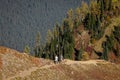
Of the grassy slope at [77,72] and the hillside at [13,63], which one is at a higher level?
the hillside at [13,63]

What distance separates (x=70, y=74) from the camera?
277ft

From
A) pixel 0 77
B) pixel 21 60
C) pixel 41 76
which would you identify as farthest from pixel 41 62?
pixel 0 77

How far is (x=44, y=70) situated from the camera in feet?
265

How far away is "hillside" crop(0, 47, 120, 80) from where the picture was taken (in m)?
75.7

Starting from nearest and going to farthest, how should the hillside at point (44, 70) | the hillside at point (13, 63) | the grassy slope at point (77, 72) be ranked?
the hillside at point (44, 70) → the hillside at point (13, 63) → the grassy slope at point (77, 72)

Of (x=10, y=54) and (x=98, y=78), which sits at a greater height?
(x=10, y=54)

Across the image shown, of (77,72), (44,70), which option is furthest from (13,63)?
(77,72)

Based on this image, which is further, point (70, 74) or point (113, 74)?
point (113, 74)

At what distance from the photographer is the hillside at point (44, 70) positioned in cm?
7569

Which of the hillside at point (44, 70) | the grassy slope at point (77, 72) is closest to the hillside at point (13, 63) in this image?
the hillside at point (44, 70)

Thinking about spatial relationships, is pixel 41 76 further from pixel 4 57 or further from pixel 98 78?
pixel 98 78

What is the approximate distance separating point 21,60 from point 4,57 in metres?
4.36

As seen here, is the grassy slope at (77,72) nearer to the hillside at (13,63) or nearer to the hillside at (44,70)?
the hillside at (44,70)

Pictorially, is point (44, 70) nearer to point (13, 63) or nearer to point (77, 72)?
point (13, 63)
